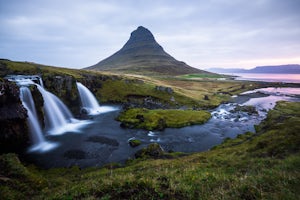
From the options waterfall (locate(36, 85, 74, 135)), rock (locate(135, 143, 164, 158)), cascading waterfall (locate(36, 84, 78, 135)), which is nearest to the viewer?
rock (locate(135, 143, 164, 158))

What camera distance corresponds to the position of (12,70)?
5759 cm

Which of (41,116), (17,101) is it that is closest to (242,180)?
(17,101)

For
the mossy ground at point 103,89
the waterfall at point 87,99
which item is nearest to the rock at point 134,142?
the mossy ground at point 103,89

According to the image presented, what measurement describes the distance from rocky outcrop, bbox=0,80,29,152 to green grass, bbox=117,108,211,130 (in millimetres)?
21132

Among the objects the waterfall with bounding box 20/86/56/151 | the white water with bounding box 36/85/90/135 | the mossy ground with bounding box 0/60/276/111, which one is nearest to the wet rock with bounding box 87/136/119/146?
the waterfall with bounding box 20/86/56/151

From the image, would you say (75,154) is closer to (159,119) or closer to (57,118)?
(57,118)

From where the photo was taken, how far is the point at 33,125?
3509 cm

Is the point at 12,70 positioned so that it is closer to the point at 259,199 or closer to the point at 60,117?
the point at 60,117

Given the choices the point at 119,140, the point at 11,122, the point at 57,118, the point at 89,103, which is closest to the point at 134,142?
the point at 119,140

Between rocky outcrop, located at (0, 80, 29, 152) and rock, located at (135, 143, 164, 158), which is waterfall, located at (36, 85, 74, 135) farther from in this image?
rock, located at (135, 143, 164, 158)

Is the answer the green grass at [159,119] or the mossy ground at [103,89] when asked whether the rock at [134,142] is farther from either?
the mossy ground at [103,89]

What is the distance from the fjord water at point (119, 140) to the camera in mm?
27047

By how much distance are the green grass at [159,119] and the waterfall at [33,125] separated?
18053mm

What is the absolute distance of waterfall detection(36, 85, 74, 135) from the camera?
4028 centimetres
